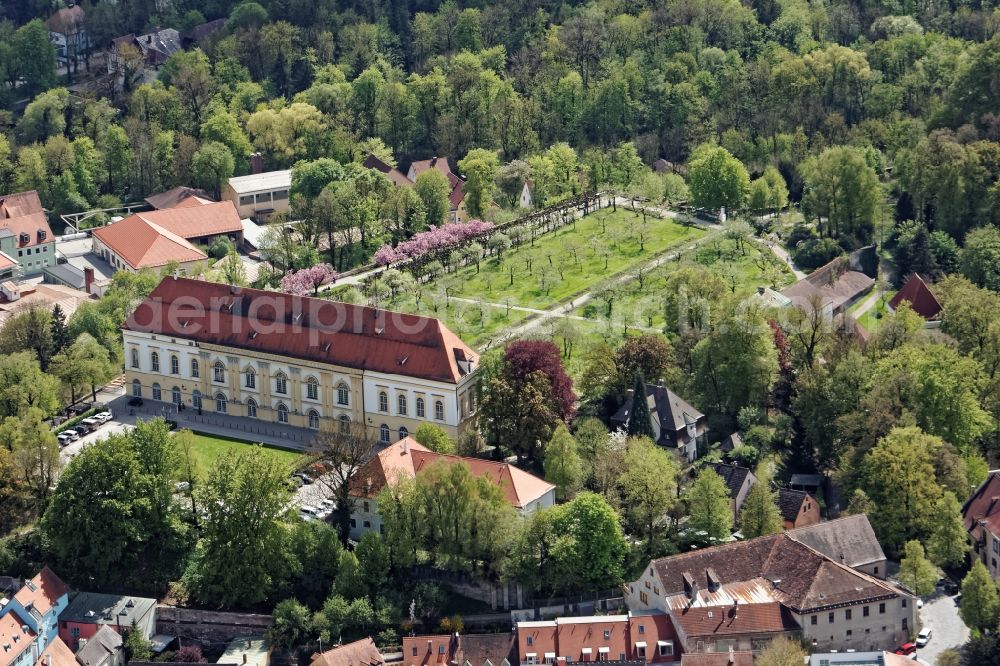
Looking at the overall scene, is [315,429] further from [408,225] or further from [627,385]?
[408,225]

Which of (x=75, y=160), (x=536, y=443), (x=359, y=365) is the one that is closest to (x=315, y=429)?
(x=359, y=365)

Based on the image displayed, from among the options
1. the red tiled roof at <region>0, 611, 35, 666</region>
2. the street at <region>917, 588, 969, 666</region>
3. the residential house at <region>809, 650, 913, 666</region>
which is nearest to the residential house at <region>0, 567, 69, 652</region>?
the red tiled roof at <region>0, 611, 35, 666</region>

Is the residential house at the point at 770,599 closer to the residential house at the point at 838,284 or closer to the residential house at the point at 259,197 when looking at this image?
the residential house at the point at 838,284

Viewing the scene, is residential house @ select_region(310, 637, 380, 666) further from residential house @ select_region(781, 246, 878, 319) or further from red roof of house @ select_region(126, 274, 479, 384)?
residential house @ select_region(781, 246, 878, 319)

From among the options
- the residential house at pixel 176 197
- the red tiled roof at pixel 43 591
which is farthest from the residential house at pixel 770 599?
the residential house at pixel 176 197

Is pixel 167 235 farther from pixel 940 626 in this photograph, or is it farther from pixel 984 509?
pixel 940 626
